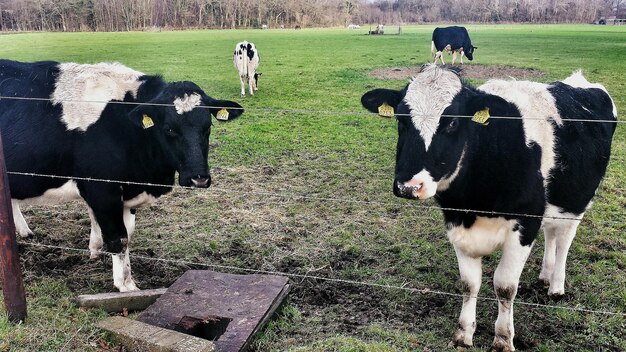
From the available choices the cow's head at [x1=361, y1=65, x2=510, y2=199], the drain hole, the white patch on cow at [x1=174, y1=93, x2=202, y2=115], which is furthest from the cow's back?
the cow's head at [x1=361, y1=65, x2=510, y2=199]

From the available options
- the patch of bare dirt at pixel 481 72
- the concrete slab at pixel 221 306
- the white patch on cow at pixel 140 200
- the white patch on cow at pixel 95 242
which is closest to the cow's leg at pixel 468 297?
the concrete slab at pixel 221 306

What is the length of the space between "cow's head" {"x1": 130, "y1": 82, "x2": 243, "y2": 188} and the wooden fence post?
1175 millimetres

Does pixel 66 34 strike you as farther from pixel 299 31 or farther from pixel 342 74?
pixel 299 31

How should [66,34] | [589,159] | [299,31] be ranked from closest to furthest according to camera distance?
[589,159] < [66,34] < [299,31]

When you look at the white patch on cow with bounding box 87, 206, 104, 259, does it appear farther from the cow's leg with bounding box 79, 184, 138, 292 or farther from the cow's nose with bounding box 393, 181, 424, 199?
the cow's nose with bounding box 393, 181, 424, 199

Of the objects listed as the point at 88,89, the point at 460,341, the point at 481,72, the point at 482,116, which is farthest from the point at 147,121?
the point at 481,72

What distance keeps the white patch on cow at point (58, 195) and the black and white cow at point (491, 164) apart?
2822 mm

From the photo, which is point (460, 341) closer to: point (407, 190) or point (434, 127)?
point (407, 190)

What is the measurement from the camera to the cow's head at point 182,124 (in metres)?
4.41

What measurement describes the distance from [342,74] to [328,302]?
54.9ft

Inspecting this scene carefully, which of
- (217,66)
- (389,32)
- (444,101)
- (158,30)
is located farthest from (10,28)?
(389,32)

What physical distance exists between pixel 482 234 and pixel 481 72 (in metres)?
18.4

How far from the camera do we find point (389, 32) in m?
47.1

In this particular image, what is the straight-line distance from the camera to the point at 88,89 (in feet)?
16.0
